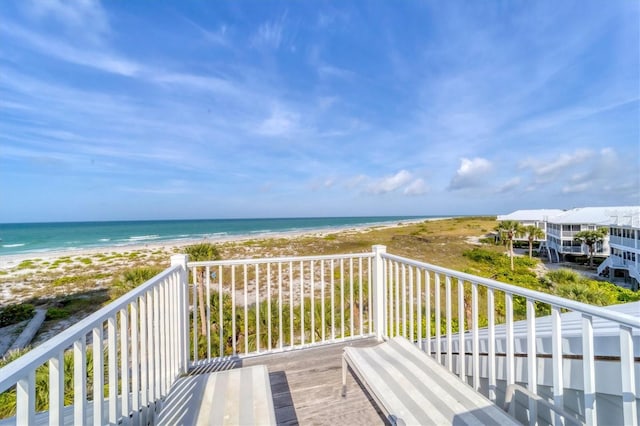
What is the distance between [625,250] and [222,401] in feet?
84.3

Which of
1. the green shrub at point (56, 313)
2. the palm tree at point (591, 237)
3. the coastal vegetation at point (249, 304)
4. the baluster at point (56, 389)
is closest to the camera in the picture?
the baluster at point (56, 389)

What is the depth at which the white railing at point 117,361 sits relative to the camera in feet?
2.35

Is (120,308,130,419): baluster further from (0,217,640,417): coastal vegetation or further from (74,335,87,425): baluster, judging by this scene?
(0,217,640,417): coastal vegetation

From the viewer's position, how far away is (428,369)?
1968 millimetres

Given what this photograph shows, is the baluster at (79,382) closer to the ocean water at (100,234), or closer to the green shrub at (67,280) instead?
the green shrub at (67,280)

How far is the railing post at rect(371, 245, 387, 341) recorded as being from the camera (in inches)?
122

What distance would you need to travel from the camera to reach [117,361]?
4.43 feet

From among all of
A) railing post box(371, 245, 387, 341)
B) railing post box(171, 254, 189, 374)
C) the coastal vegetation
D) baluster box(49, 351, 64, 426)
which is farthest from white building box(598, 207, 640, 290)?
baluster box(49, 351, 64, 426)

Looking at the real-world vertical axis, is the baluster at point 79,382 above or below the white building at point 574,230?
above

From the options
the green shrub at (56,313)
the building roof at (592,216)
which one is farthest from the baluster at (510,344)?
the building roof at (592,216)

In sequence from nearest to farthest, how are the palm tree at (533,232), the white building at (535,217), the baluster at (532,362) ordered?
the baluster at (532,362)
the palm tree at (533,232)
the white building at (535,217)

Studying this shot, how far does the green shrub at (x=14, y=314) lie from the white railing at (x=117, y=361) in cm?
1079

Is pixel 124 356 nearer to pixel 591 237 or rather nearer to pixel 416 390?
pixel 416 390

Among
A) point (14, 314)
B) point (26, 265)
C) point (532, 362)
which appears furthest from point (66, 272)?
point (532, 362)
